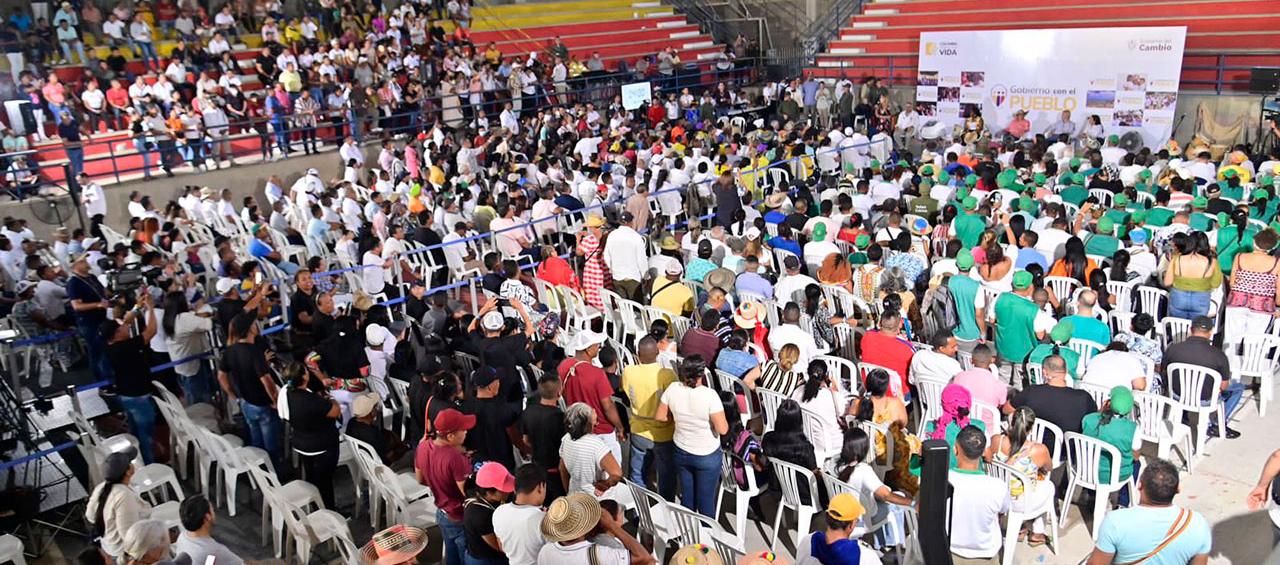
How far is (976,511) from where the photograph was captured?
4.96 metres

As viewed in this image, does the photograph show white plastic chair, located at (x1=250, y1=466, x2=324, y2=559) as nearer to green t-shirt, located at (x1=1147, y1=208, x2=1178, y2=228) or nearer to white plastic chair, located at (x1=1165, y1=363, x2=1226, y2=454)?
white plastic chair, located at (x1=1165, y1=363, x2=1226, y2=454)

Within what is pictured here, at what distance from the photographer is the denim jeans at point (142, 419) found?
275 inches

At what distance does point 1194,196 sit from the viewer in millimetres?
9930

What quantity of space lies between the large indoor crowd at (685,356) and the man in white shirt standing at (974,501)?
0.02m

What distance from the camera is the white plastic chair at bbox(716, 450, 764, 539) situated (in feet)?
18.7

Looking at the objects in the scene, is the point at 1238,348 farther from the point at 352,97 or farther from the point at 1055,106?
the point at 352,97

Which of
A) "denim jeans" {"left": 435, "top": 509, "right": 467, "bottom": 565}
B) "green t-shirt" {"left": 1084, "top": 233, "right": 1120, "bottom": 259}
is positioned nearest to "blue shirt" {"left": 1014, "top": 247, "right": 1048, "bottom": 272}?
"green t-shirt" {"left": 1084, "top": 233, "right": 1120, "bottom": 259}

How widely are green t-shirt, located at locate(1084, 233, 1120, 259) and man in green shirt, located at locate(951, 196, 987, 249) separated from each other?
1.03m

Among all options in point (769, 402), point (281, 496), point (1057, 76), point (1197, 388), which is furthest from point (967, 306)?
point (1057, 76)

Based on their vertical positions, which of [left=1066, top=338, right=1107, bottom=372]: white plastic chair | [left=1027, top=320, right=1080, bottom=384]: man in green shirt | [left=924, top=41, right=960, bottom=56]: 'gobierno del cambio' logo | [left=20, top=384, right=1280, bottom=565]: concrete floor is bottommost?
[left=20, top=384, right=1280, bottom=565]: concrete floor

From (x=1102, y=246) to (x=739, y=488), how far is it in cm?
Result: 511

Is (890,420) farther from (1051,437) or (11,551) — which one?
(11,551)

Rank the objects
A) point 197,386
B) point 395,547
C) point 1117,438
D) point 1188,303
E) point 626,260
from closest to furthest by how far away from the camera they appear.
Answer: point 395,547 < point 1117,438 < point 1188,303 < point 197,386 < point 626,260

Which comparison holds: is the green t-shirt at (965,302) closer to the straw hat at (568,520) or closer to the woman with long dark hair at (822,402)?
the woman with long dark hair at (822,402)
